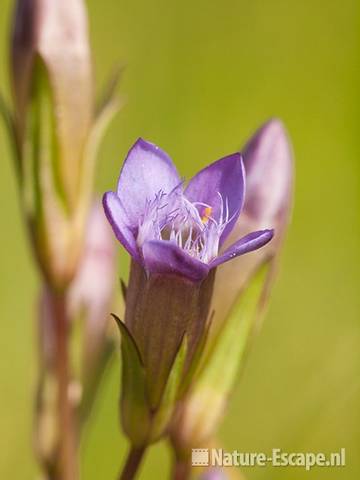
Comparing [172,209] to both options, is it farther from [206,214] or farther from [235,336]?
[235,336]

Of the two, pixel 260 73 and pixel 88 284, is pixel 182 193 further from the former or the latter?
pixel 260 73

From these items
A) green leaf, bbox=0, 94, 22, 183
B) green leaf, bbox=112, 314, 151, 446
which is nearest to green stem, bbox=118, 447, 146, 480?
green leaf, bbox=112, 314, 151, 446

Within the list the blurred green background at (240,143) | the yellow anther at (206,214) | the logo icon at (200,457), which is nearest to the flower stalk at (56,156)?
the logo icon at (200,457)

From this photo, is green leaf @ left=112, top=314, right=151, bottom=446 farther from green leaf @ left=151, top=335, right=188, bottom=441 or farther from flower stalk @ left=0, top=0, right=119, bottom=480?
flower stalk @ left=0, top=0, right=119, bottom=480

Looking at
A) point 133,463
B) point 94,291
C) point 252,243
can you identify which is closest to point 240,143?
point 94,291

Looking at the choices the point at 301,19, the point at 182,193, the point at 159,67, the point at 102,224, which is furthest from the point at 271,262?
the point at 301,19

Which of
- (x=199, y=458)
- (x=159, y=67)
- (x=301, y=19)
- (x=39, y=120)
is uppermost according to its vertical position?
(x=301, y=19)

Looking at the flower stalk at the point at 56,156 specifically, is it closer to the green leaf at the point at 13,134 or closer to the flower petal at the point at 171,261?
the green leaf at the point at 13,134
